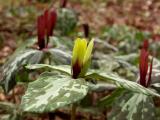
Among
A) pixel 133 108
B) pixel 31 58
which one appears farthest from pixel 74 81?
pixel 31 58

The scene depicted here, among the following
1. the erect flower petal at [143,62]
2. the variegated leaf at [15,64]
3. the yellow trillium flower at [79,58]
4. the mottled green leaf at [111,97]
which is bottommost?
the mottled green leaf at [111,97]

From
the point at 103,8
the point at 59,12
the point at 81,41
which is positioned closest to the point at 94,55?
the point at 59,12

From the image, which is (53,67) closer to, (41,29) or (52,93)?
(52,93)

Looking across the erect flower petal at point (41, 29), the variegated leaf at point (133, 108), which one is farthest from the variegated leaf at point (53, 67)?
the erect flower petal at point (41, 29)

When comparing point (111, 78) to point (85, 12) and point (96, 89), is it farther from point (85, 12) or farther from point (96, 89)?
point (85, 12)

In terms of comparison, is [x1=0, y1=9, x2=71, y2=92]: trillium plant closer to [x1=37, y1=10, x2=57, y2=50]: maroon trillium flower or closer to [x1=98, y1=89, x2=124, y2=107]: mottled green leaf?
[x1=37, y1=10, x2=57, y2=50]: maroon trillium flower

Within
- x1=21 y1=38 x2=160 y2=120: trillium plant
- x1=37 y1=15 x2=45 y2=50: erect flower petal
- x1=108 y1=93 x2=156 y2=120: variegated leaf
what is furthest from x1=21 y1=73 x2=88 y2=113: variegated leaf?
x1=37 y1=15 x2=45 y2=50: erect flower petal

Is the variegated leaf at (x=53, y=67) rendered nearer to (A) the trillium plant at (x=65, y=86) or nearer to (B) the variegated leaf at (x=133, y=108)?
(A) the trillium plant at (x=65, y=86)
